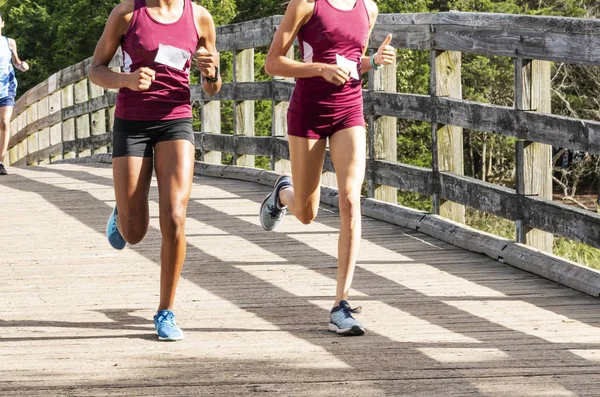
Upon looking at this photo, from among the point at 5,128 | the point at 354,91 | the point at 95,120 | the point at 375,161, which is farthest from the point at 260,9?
the point at 354,91

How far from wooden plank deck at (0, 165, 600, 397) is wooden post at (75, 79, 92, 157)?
34.2 ft

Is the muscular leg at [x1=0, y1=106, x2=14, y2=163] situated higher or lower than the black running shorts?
lower

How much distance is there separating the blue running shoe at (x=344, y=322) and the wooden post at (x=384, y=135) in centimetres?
403

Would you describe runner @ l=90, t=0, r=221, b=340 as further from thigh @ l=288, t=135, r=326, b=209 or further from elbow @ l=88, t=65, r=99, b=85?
thigh @ l=288, t=135, r=326, b=209

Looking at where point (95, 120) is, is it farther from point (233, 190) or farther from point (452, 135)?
point (452, 135)

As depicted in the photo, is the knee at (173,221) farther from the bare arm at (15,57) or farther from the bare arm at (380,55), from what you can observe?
the bare arm at (15,57)

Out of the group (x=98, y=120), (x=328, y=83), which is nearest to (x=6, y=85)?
(x=98, y=120)

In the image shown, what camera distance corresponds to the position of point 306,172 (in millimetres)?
6516

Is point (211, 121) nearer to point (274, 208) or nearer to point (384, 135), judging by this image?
point (384, 135)

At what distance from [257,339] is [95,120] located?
14.1m

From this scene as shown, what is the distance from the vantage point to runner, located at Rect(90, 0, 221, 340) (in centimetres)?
582

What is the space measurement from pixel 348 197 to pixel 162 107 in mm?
971

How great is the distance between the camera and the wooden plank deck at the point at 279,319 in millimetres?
5016

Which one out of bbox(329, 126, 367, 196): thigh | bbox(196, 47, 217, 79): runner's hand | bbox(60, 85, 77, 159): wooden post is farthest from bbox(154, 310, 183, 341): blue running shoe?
bbox(60, 85, 77, 159): wooden post
